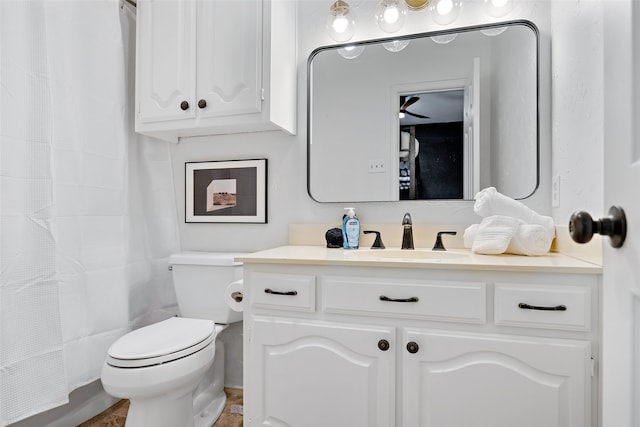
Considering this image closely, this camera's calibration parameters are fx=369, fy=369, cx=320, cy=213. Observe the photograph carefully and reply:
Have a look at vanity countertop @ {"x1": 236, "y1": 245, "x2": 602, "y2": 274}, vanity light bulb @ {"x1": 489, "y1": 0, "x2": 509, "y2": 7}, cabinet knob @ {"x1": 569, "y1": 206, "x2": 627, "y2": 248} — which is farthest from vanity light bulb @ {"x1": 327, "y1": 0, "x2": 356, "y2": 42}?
cabinet knob @ {"x1": 569, "y1": 206, "x2": 627, "y2": 248}

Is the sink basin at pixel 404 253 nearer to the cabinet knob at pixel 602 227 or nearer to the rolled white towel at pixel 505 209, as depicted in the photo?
the rolled white towel at pixel 505 209

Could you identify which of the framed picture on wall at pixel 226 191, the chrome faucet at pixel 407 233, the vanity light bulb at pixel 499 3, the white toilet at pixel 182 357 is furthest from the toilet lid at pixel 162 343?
the vanity light bulb at pixel 499 3

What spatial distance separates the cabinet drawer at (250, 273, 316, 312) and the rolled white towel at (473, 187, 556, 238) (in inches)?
28.6

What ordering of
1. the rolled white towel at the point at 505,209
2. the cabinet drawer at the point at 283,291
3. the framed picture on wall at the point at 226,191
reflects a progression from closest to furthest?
the cabinet drawer at the point at 283,291
the rolled white towel at the point at 505,209
the framed picture on wall at the point at 226,191

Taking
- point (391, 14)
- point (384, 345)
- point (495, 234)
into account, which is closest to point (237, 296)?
point (384, 345)

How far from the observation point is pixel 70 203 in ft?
5.02

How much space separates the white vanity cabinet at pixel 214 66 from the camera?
1628mm

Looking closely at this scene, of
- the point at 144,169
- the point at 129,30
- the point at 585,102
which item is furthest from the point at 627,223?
the point at 129,30

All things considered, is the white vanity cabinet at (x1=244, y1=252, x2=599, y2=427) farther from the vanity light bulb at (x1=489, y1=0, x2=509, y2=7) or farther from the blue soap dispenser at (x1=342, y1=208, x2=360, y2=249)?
the vanity light bulb at (x1=489, y1=0, x2=509, y2=7)

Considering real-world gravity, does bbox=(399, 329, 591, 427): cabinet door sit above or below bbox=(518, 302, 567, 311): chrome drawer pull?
below

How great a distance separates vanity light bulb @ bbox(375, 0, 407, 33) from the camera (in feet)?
5.45

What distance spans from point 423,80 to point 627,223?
52.1 inches

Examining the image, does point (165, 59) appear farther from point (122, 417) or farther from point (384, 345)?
point (122, 417)

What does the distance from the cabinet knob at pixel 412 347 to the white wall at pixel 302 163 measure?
A: 0.60 meters
